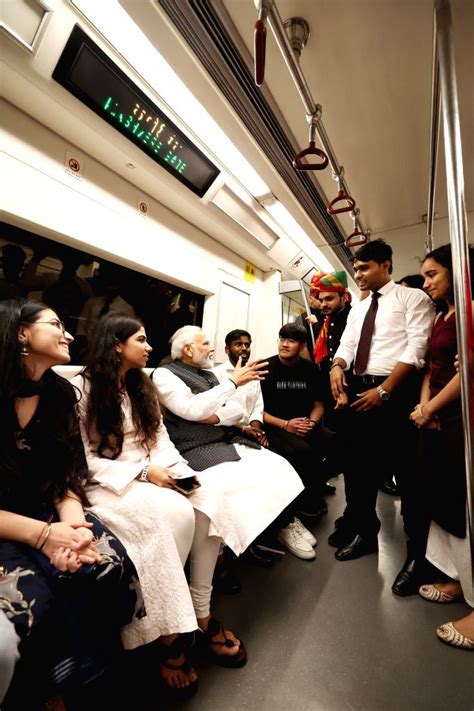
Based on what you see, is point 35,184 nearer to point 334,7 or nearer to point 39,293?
point 39,293

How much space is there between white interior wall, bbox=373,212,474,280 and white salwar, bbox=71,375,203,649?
4052 millimetres

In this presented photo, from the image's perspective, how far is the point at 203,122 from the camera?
74.3 inches

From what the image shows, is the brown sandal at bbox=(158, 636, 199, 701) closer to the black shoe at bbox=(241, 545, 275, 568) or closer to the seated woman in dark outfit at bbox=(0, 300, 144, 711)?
the seated woman in dark outfit at bbox=(0, 300, 144, 711)

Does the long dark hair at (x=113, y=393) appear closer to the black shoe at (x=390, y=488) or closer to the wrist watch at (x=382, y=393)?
the wrist watch at (x=382, y=393)

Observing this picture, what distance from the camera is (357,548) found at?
200cm

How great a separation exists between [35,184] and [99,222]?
395mm

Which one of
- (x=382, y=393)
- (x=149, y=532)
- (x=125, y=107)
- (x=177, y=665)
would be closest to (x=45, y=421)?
(x=149, y=532)

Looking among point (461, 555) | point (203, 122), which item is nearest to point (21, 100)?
point (203, 122)

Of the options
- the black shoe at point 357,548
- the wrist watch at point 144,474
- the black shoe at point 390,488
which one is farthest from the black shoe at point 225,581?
the black shoe at point 390,488

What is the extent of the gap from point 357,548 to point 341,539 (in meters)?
0.14

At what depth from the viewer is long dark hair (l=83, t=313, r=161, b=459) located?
146cm

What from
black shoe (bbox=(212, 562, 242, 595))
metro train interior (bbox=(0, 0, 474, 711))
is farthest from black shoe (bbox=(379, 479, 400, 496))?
black shoe (bbox=(212, 562, 242, 595))

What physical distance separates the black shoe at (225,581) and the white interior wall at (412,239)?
4.04 metres

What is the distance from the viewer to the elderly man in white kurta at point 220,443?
158cm
